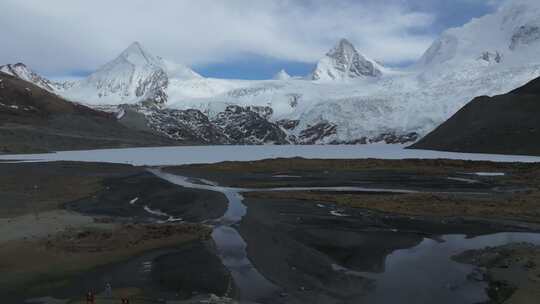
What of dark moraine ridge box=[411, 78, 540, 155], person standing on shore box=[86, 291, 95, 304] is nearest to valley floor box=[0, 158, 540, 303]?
person standing on shore box=[86, 291, 95, 304]

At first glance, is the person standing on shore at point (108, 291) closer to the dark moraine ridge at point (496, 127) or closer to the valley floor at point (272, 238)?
the valley floor at point (272, 238)

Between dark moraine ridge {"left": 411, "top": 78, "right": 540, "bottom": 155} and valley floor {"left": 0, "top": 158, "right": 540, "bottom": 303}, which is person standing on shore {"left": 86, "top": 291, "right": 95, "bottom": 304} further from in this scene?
dark moraine ridge {"left": 411, "top": 78, "right": 540, "bottom": 155}

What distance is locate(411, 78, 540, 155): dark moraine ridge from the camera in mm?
123312

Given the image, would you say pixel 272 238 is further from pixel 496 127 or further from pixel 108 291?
pixel 496 127

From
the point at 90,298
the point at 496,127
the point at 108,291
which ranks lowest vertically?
the point at 108,291

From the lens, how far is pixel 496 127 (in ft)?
441

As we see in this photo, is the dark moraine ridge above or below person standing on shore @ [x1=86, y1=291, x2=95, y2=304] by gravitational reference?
above

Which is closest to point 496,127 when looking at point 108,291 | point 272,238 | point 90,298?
point 272,238

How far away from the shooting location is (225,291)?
22.0m

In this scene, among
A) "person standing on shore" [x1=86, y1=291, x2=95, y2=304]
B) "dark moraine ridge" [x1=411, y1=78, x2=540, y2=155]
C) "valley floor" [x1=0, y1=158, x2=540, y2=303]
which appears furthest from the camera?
"dark moraine ridge" [x1=411, y1=78, x2=540, y2=155]

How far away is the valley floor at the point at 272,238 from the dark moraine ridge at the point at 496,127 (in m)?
64.3

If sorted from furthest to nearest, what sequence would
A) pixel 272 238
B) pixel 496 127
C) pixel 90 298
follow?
pixel 496 127 → pixel 272 238 → pixel 90 298

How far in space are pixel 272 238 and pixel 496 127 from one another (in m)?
118

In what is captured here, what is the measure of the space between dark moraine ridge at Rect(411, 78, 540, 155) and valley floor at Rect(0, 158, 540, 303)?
211ft
